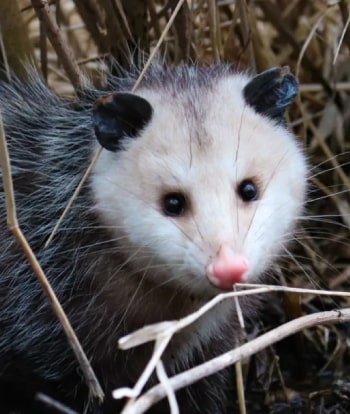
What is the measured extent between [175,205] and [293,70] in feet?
6.22

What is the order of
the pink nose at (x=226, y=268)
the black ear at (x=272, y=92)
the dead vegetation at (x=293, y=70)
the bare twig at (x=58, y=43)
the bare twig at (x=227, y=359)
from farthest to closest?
1. the dead vegetation at (x=293, y=70)
2. the bare twig at (x=58, y=43)
3. the black ear at (x=272, y=92)
4. the pink nose at (x=226, y=268)
5. the bare twig at (x=227, y=359)

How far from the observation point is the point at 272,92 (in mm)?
2682

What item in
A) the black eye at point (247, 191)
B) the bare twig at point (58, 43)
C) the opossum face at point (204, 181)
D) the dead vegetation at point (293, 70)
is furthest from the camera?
the dead vegetation at point (293, 70)

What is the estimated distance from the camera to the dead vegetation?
3.31m

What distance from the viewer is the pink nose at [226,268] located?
2.24 meters

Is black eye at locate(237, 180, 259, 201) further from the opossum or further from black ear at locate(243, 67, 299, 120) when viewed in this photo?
black ear at locate(243, 67, 299, 120)

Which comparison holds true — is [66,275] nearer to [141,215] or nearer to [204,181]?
[141,215]

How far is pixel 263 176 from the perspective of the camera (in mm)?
2553

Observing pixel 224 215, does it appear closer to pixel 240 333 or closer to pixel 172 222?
pixel 172 222

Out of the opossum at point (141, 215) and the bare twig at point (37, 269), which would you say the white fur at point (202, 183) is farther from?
the bare twig at point (37, 269)

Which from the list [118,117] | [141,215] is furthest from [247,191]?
[118,117]

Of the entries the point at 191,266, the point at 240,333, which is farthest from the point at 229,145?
the point at 240,333

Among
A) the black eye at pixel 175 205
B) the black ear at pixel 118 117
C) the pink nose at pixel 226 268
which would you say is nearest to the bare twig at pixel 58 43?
the black ear at pixel 118 117

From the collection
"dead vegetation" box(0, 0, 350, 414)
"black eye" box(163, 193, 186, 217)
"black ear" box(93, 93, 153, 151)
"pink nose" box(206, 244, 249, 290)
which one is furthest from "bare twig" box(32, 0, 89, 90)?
"pink nose" box(206, 244, 249, 290)
